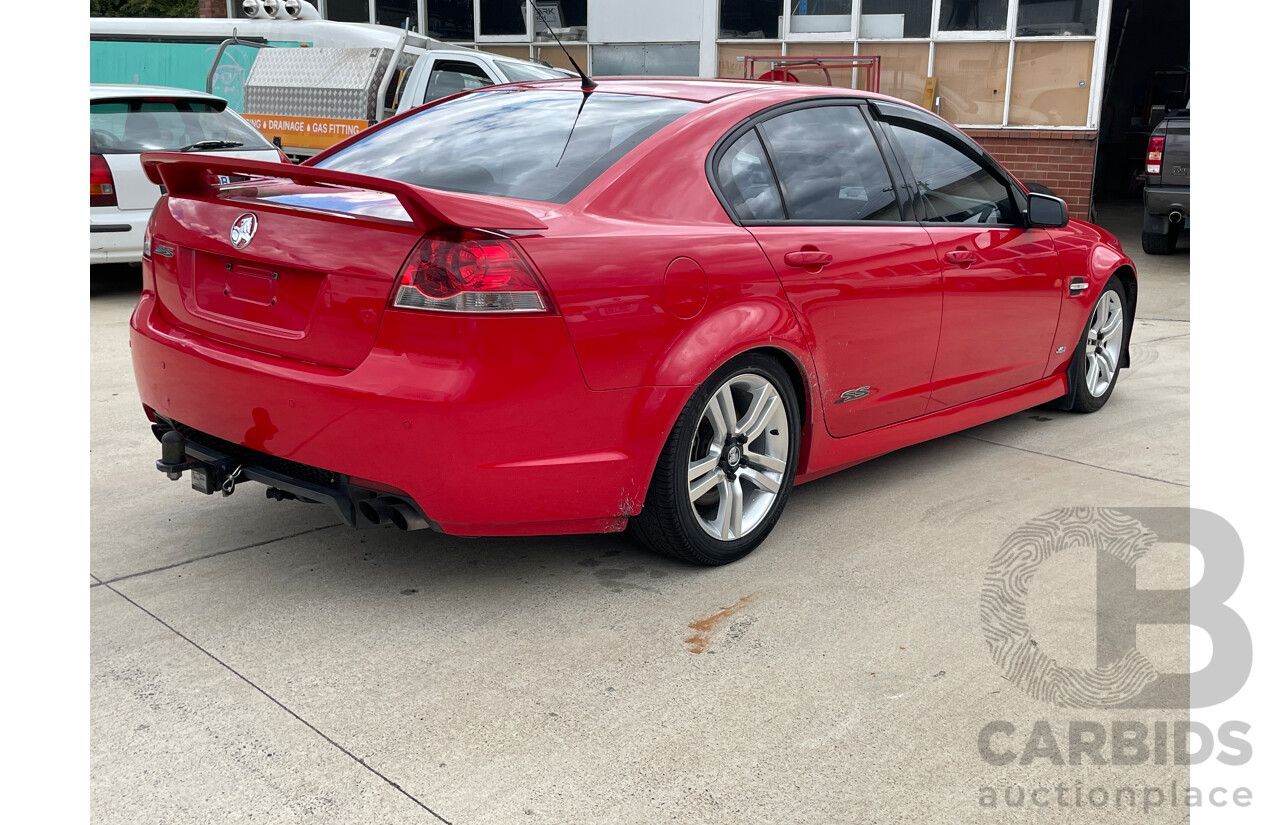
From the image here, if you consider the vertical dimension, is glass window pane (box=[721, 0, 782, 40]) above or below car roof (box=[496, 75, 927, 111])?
above

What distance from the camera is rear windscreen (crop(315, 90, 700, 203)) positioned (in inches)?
135

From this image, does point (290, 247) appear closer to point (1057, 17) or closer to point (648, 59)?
point (1057, 17)

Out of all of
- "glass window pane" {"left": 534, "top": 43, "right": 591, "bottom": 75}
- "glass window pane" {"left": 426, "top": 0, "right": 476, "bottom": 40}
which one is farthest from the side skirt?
"glass window pane" {"left": 426, "top": 0, "right": 476, "bottom": 40}

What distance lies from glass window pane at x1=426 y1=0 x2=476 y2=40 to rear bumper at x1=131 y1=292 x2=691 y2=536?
15.1 metres

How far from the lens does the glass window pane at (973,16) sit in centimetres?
1418

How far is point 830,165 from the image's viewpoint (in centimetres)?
404

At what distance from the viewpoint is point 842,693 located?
288cm

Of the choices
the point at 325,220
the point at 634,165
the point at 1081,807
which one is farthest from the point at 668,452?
the point at 1081,807

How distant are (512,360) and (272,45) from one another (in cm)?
1201

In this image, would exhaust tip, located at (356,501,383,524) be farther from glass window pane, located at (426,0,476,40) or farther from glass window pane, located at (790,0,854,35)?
glass window pane, located at (426,0,476,40)

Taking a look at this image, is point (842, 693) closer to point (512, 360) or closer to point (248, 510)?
point (512, 360)

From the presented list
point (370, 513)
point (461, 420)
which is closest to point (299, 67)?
point (370, 513)

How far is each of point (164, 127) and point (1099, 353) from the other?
7.01 metres

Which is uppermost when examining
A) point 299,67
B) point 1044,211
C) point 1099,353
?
point 299,67
